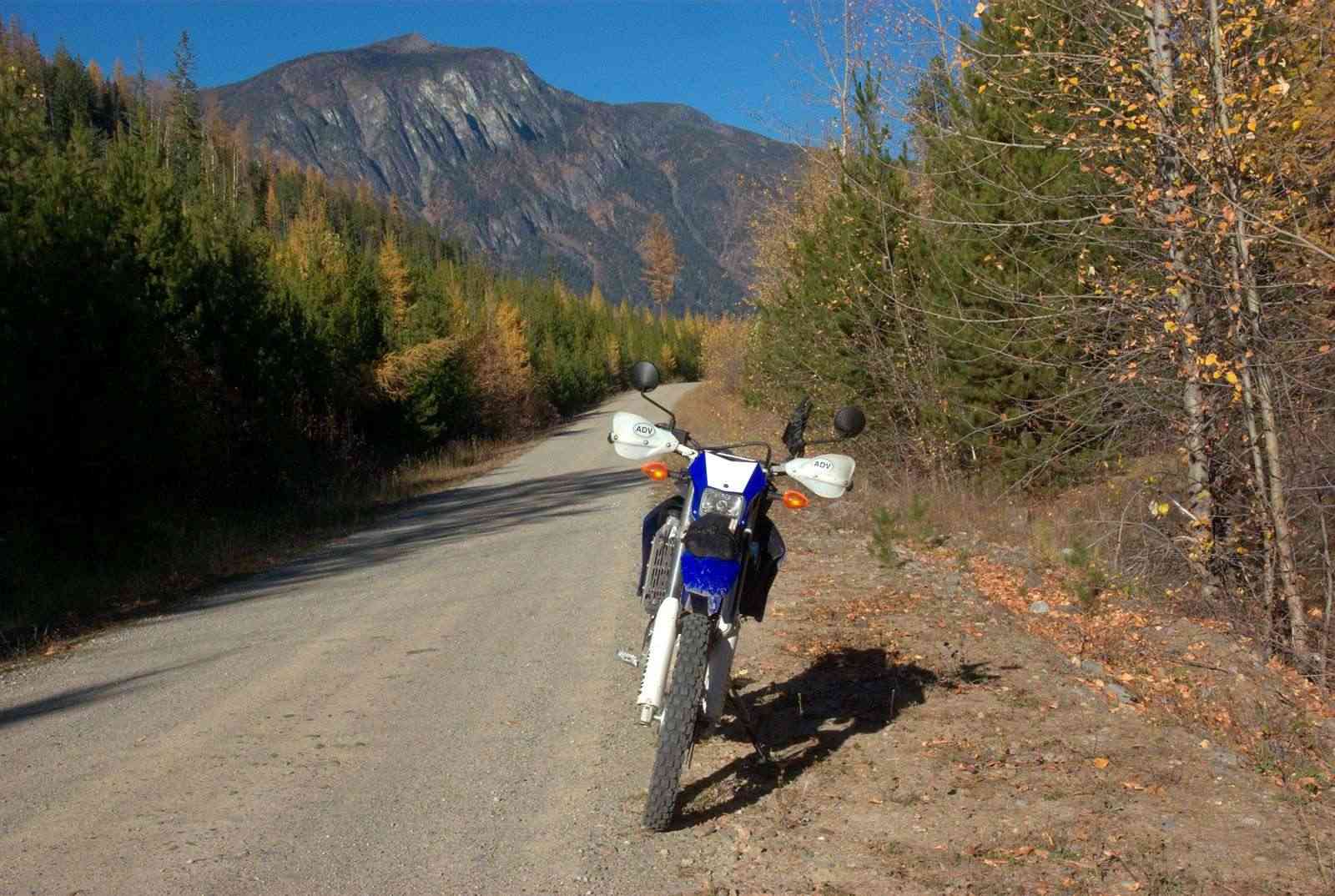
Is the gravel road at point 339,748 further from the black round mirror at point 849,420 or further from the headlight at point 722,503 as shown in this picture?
the black round mirror at point 849,420

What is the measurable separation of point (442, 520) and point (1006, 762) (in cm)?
1462

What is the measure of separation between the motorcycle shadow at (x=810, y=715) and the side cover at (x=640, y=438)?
1504mm

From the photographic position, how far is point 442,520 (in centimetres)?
1917

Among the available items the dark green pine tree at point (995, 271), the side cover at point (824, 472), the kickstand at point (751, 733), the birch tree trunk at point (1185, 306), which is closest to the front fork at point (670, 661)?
the kickstand at point (751, 733)

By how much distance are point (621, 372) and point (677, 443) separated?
92060 mm

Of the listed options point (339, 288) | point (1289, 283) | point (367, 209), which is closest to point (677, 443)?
point (1289, 283)

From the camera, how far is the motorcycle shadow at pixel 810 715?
5.38m

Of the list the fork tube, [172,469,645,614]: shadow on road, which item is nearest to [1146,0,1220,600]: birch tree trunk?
the fork tube

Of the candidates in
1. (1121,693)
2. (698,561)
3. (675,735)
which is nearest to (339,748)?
(675,735)

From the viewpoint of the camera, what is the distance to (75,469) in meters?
17.3

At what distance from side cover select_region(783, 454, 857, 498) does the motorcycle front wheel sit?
38.5 inches

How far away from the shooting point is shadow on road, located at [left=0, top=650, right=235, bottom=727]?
7.07 meters

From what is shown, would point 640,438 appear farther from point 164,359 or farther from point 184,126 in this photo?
point 184,126

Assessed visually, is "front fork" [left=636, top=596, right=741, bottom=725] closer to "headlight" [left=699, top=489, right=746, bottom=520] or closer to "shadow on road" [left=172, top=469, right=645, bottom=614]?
"headlight" [left=699, top=489, right=746, bottom=520]
